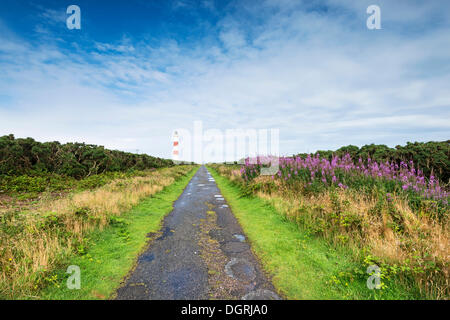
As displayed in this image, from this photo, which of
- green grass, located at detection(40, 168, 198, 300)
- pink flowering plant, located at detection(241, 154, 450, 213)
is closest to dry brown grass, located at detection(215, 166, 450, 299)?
pink flowering plant, located at detection(241, 154, 450, 213)

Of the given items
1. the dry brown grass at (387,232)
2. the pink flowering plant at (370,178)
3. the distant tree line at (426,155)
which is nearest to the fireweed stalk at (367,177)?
the pink flowering plant at (370,178)

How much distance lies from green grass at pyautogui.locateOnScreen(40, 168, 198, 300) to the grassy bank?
35mm

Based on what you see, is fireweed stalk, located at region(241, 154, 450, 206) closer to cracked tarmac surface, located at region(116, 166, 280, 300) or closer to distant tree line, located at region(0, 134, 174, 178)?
Result: cracked tarmac surface, located at region(116, 166, 280, 300)

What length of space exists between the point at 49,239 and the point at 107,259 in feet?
4.62

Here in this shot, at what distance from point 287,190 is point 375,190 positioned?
3652 mm

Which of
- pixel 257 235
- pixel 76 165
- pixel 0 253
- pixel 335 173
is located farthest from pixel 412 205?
pixel 76 165

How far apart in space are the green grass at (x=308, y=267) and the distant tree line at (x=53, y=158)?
629 inches

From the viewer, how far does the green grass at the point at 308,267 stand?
11.1 feet

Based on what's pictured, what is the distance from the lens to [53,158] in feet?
51.3

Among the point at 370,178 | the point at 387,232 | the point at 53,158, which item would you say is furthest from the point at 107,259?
the point at 53,158

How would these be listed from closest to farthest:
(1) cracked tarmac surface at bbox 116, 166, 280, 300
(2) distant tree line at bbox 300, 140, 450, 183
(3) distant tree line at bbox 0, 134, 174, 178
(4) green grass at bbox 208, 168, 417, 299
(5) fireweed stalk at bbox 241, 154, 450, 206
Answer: (4) green grass at bbox 208, 168, 417, 299, (1) cracked tarmac surface at bbox 116, 166, 280, 300, (5) fireweed stalk at bbox 241, 154, 450, 206, (2) distant tree line at bbox 300, 140, 450, 183, (3) distant tree line at bbox 0, 134, 174, 178

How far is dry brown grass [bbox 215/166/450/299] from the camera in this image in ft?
10.7

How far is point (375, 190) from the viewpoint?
6.48 metres
